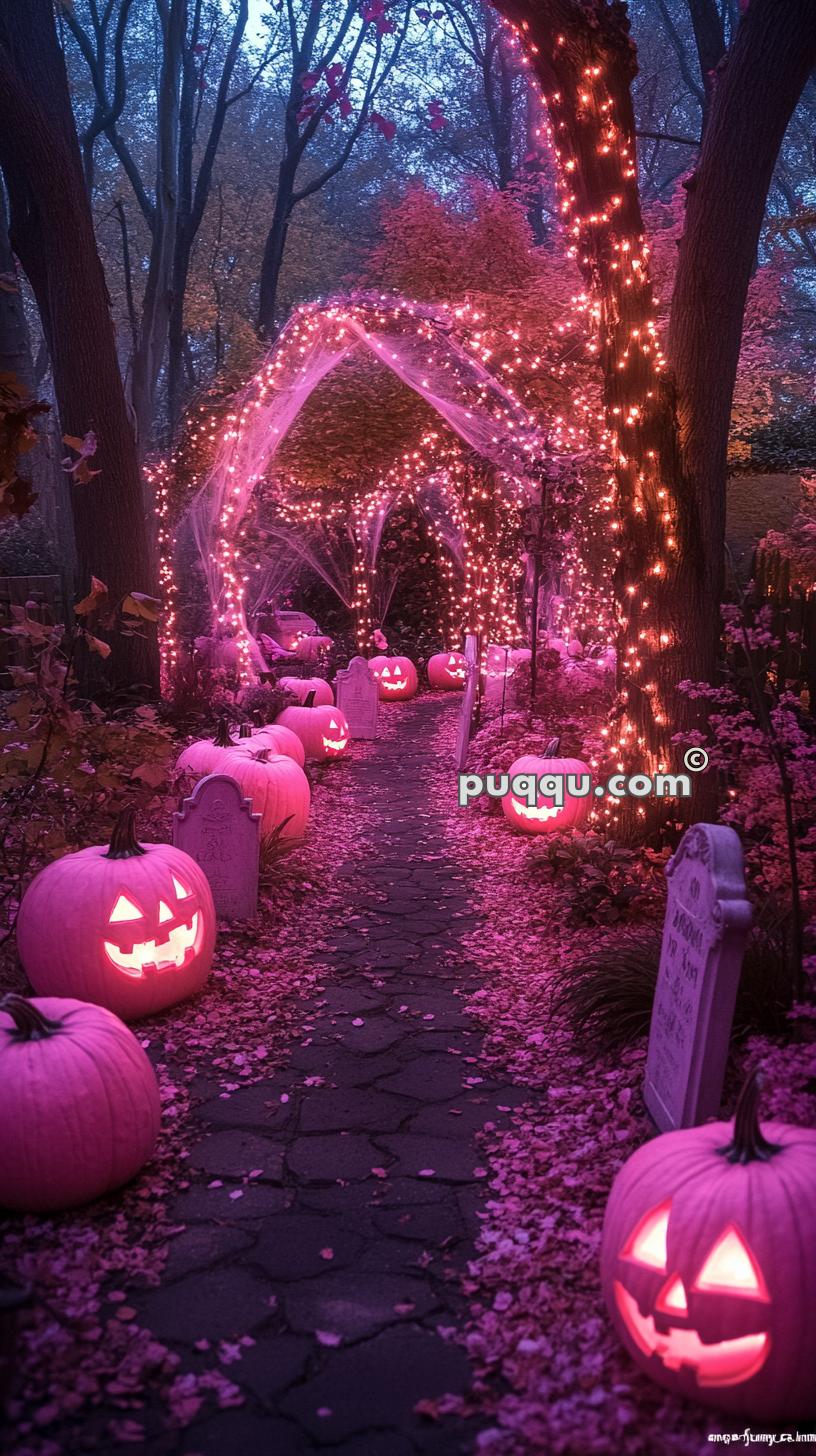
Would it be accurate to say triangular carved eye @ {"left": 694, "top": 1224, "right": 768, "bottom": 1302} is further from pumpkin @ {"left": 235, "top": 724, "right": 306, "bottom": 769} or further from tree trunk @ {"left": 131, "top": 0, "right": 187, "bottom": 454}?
tree trunk @ {"left": 131, "top": 0, "right": 187, "bottom": 454}

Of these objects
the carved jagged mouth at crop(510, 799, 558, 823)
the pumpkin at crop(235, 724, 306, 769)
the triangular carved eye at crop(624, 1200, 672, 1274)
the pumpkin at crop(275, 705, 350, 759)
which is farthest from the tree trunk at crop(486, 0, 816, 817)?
the pumpkin at crop(275, 705, 350, 759)

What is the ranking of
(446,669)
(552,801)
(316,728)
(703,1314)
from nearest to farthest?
(703,1314), (552,801), (316,728), (446,669)

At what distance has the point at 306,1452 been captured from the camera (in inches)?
88.5

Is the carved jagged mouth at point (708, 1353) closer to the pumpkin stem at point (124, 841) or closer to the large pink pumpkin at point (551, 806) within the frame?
the pumpkin stem at point (124, 841)

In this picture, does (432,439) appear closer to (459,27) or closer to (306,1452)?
(306,1452)

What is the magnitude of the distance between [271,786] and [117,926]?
2.84m

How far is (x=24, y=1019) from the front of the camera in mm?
3160

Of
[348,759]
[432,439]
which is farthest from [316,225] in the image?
[348,759]

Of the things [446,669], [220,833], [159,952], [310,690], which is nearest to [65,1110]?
[159,952]

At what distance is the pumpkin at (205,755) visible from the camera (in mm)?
7289

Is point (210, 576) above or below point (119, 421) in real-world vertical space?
below

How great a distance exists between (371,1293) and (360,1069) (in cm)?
145

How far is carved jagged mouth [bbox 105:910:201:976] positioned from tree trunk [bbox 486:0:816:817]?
3003mm

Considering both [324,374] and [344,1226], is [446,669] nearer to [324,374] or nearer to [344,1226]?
[324,374]
